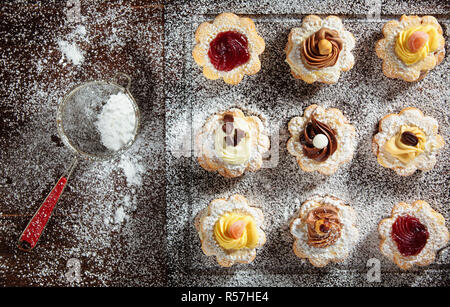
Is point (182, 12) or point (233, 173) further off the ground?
point (182, 12)

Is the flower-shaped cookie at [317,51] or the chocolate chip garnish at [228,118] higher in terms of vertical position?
the flower-shaped cookie at [317,51]

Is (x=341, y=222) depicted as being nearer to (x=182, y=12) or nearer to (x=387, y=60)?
(x=387, y=60)

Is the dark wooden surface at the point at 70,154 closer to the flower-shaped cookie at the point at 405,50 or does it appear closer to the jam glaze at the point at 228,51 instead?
the jam glaze at the point at 228,51

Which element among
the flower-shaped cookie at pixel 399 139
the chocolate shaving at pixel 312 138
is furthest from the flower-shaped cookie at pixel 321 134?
the flower-shaped cookie at pixel 399 139

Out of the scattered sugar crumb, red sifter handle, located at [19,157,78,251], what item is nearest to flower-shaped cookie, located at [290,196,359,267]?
red sifter handle, located at [19,157,78,251]

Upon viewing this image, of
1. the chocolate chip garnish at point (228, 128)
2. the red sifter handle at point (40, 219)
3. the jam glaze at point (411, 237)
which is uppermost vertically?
the chocolate chip garnish at point (228, 128)

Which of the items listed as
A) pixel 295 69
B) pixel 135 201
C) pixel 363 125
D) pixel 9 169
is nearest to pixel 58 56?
pixel 9 169

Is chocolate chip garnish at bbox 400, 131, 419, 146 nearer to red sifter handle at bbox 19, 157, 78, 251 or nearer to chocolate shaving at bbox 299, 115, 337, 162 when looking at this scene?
chocolate shaving at bbox 299, 115, 337, 162
